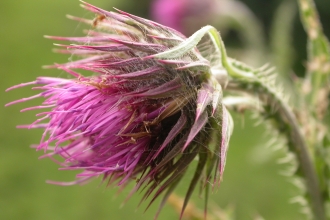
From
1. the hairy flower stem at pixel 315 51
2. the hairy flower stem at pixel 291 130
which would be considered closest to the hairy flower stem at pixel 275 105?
the hairy flower stem at pixel 291 130

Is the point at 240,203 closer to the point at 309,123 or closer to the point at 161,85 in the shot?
the point at 309,123

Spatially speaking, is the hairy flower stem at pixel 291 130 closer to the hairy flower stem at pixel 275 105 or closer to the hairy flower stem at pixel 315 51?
the hairy flower stem at pixel 275 105

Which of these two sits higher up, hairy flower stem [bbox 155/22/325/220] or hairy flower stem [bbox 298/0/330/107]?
hairy flower stem [bbox 298/0/330/107]

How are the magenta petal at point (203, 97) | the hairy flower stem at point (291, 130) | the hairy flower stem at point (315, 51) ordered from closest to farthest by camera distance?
the magenta petal at point (203, 97), the hairy flower stem at point (291, 130), the hairy flower stem at point (315, 51)

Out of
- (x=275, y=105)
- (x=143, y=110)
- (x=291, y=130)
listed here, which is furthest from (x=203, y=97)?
(x=291, y=130)

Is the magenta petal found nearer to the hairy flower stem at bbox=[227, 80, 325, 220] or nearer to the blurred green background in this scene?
the hairy flower stem at bbox=[227, 80, 325, 220]

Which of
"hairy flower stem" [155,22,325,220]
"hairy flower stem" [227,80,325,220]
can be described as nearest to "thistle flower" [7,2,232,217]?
"hairy flower stem" [155,22,325,220]

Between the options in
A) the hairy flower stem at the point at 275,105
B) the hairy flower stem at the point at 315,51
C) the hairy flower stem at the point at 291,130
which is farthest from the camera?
the hairy flower stem at the point at 315,51

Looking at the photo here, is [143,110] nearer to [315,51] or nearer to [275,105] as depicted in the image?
[275,105]
